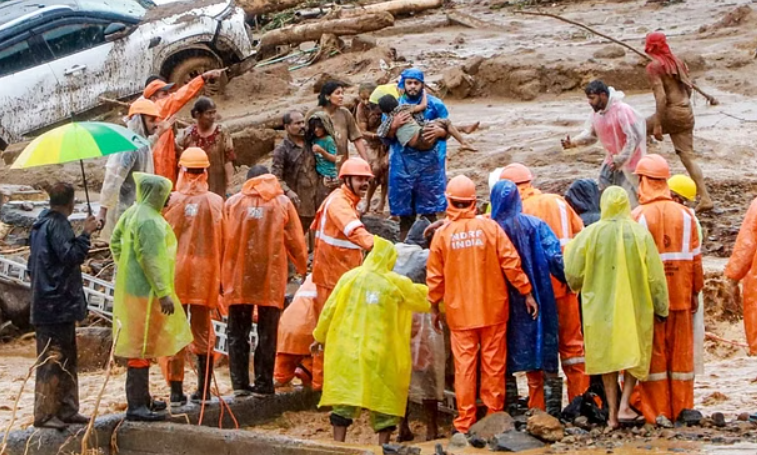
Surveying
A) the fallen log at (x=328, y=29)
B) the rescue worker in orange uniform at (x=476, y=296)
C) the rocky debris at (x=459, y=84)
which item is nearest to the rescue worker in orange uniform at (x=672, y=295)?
the rescue worker in orange uniform at (x=476, y=296)

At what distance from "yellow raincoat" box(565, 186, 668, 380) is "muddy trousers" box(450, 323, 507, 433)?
1.80 ft

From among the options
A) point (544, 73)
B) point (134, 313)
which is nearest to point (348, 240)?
point (134, 313)

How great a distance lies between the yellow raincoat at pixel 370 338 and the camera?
9.18m

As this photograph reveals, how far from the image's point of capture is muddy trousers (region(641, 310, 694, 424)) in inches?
360

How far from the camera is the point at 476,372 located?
9297 millimetres

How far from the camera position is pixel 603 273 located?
904cm

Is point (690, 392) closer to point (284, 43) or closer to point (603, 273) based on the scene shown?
point (603, 273)

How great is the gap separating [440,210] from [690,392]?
3.84 m

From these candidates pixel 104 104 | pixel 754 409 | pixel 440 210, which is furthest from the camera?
pixel 104 104

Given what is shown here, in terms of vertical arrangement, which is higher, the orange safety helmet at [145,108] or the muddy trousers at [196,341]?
the orange safety helmet at [145,108]

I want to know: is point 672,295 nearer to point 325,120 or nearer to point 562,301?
point 562,301

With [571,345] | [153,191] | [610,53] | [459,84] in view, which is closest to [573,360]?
[571,345]

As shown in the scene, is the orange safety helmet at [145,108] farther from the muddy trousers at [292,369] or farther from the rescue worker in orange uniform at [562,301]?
the rescue worker in orange uniform at [562,301]

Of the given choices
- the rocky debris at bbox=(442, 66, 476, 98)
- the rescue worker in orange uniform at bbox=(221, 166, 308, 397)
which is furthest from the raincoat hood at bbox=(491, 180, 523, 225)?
the rocky debris at bbox=(442, 66, 476, 98)
